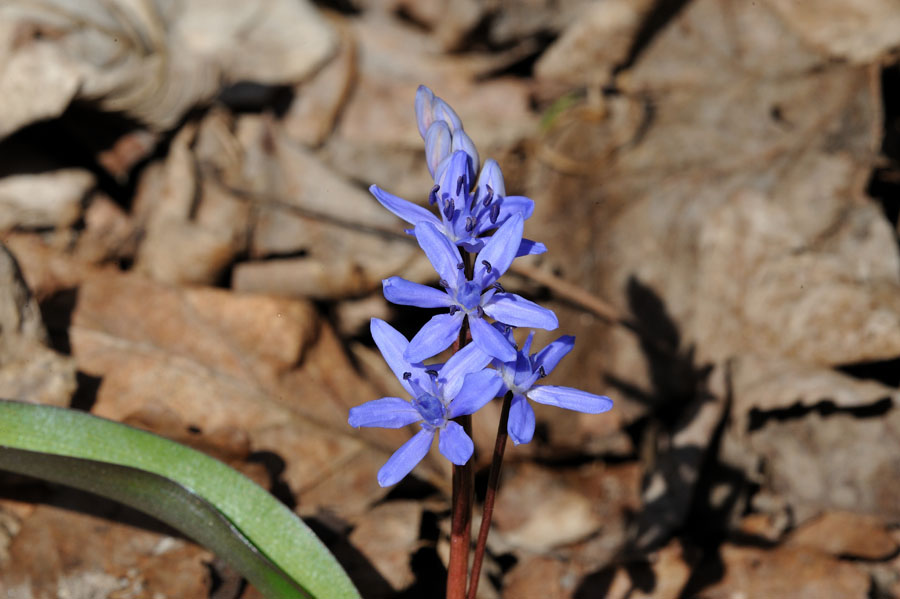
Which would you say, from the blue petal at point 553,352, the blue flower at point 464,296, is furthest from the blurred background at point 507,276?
the blue flower at point 464,296

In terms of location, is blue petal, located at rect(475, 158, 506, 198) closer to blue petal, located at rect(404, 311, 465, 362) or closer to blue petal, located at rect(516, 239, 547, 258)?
blue petal, located at rect(516, 239, 547, 258)

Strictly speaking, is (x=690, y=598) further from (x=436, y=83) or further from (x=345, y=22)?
(x=345, y=22)

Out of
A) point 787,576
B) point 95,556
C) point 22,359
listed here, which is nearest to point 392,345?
point 95,556

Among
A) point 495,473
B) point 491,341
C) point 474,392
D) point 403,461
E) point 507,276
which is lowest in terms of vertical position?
point 507,276

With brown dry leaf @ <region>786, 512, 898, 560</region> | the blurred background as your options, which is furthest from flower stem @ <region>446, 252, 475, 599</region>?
brown dry leaf @ <region>786, 512, 898, 560</region>

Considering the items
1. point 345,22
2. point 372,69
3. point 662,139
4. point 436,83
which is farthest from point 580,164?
point 345,22

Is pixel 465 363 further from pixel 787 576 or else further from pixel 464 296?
pixel 787 576

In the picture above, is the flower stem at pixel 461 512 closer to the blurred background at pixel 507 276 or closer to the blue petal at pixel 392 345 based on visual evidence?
the blue petal at pixel 392 345
